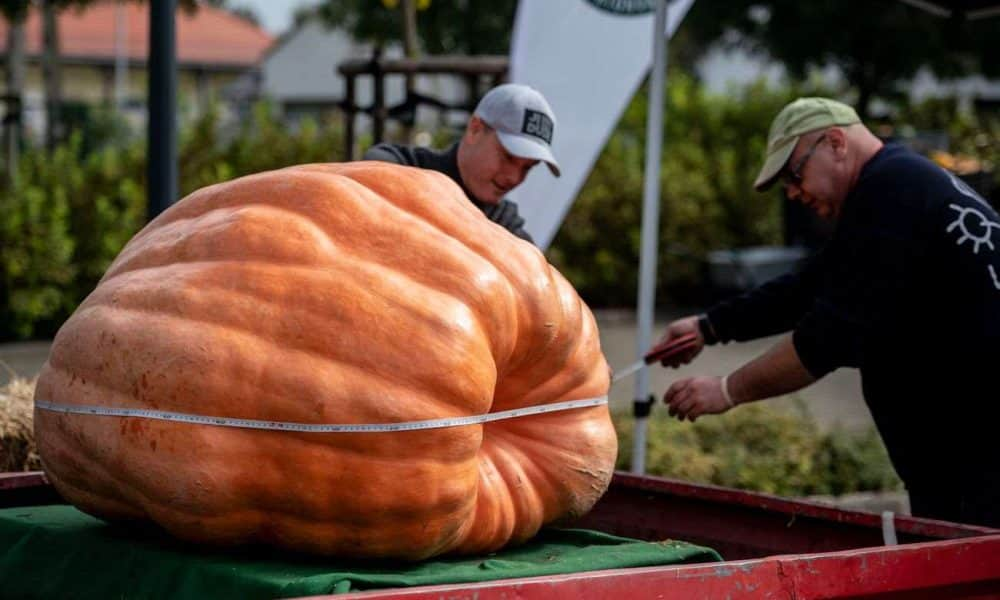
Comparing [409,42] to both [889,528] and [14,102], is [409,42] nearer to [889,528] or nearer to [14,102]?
[14,102]

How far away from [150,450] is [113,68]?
59285 mm

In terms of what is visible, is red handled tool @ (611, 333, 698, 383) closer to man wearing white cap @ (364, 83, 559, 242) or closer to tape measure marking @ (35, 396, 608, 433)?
man wearing white cap @ (364, 83, 559, 242)

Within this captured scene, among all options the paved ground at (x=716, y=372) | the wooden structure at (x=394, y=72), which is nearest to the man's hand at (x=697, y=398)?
the wooden structure at (x=394, y=72)

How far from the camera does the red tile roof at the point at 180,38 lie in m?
59.0

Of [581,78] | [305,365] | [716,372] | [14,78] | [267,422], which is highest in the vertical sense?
[581,78]

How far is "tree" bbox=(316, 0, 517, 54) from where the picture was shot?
76.5 feet

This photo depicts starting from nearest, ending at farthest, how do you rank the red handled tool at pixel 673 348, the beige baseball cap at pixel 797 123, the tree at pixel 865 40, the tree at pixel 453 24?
the beige baseball cap at pixel 797 123
the red handled tool at pixel 673 348
the tree at pixel 865 40
the tree at pixel 453 24

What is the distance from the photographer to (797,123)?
160 inches

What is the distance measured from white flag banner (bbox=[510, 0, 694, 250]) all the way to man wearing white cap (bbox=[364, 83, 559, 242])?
1638 mm

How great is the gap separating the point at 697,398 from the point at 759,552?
0.60 m

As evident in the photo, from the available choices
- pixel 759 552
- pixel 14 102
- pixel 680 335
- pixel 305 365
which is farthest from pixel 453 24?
pixel 305 365

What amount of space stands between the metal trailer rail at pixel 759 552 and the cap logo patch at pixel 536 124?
1039mm

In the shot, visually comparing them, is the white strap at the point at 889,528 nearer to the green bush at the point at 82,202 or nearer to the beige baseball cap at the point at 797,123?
the beige baseball cap at the point at 797,123

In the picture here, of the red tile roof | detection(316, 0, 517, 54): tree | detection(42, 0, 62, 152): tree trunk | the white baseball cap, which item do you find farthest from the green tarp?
the red tile roof
